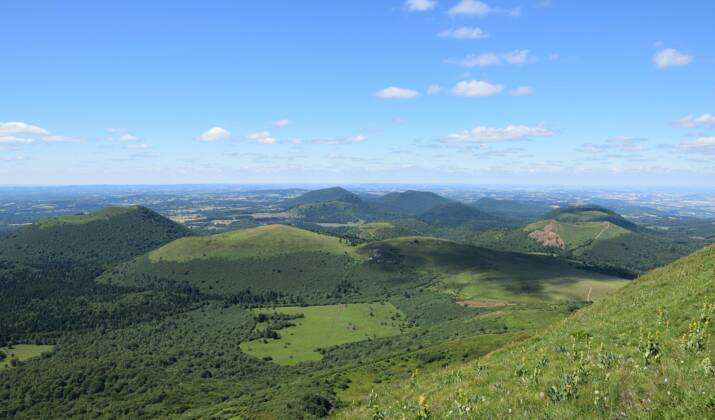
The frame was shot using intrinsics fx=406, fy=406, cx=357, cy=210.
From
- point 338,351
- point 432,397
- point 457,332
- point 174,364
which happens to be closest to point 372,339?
point 338,351

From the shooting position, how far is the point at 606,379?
1457cm

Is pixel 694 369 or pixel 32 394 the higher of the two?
pixel 694 369

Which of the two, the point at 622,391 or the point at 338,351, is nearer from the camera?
the point at 622,391

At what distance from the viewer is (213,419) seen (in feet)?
285

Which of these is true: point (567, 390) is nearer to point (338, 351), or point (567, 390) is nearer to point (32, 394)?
point (338, 351)

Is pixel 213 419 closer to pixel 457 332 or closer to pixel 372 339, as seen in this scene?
pixel 457 332

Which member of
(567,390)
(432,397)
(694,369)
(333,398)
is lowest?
(333,398)

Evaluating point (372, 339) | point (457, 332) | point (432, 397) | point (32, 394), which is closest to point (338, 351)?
point (372, 339)

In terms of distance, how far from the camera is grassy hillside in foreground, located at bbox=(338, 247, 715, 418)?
1214cm

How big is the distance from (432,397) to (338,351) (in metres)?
165

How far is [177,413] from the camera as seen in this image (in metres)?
116

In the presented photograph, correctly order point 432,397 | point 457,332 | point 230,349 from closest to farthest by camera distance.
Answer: point 432,397 → point 457,332 → point 230,349

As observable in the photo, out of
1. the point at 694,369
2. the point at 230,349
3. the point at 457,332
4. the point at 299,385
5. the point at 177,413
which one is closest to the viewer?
the point at 694,369

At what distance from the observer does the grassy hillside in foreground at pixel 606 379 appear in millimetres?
12141
